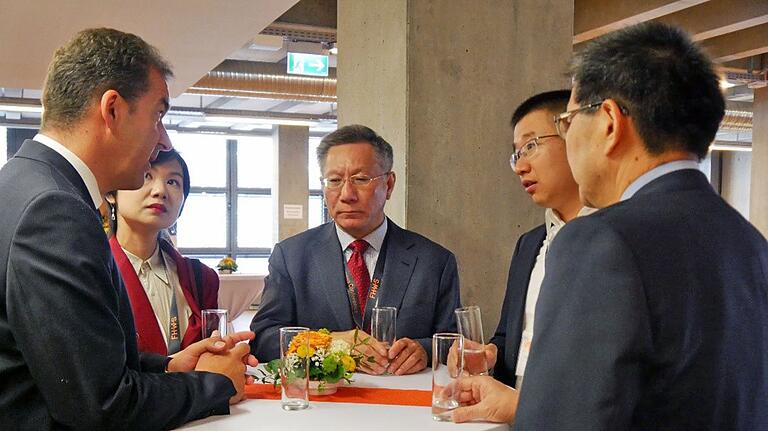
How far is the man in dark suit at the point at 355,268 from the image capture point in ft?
9.48

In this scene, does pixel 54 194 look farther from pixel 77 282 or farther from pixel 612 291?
pixel 612 291

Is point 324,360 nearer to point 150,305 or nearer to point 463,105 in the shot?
point 150,305

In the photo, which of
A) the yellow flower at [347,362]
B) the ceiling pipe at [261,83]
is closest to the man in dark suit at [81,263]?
the yellow flower at [347,362]

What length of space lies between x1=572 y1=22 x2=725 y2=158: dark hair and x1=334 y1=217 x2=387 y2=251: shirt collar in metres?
1.65

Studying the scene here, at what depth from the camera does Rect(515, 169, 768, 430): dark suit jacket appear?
1219 millimetres

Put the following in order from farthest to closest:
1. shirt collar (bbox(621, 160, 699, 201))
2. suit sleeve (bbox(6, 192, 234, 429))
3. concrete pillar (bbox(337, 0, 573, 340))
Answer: concrete pillar (bbox(337, 0, 573, 340))
suit sleeve (bbox(6, 192, 234, 429))
shirt collar (bbox(621, 160, 699, 201))

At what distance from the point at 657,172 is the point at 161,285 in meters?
2.08

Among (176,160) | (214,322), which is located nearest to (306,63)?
(176,160)

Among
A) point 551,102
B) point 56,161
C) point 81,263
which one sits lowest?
point 81,263

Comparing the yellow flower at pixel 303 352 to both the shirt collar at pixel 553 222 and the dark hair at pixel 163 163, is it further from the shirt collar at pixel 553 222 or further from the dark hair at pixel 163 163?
the dark hair at pixel 163 163

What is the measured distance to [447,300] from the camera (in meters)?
2.98

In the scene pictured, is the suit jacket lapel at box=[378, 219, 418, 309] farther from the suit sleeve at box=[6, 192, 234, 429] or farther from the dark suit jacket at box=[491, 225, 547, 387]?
the suit sleeve at box=[6, 192, 234, 429]

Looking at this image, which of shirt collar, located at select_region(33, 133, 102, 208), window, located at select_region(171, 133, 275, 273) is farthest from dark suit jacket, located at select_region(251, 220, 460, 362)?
window, located at select_region(171, 133, 275, 273)

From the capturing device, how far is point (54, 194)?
5.13ft
